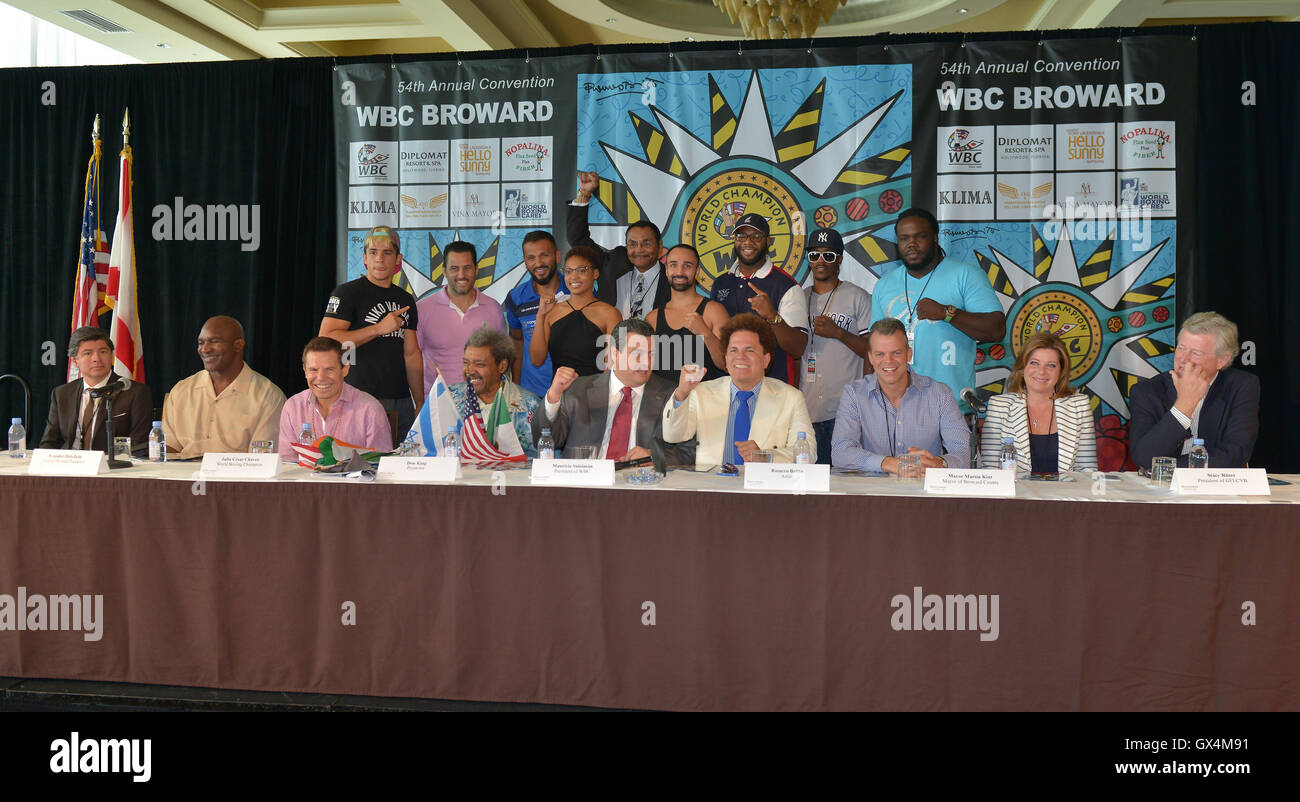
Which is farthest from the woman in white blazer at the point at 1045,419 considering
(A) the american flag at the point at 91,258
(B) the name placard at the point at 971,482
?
(A) the american flag at the point at 91,258

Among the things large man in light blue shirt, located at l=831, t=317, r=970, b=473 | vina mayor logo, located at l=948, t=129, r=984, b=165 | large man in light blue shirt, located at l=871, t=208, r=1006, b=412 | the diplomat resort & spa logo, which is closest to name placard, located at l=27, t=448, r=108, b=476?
large man in light blue shirt, located at l=831, t=317, r=970, b=473

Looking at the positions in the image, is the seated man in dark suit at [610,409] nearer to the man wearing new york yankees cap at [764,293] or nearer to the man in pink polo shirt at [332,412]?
the man in pink polo shirt at [332,412]

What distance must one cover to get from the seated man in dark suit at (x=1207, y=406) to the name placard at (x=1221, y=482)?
64 cm

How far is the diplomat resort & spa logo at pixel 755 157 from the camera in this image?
4191mm

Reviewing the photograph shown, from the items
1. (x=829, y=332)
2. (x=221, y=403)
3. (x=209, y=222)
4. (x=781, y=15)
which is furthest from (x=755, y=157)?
(x=209, y=222)

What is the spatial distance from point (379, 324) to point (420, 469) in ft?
6.96

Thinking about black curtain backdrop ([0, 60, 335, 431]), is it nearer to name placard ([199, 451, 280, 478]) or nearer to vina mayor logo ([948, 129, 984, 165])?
name placard ([199, 451, 280, 478])

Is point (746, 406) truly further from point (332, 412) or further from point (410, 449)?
point (332, 412)

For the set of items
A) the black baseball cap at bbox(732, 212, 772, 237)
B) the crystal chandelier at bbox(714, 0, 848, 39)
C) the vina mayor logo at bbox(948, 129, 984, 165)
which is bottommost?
the black baseball cap at bbox(732, 212, 772, 237)

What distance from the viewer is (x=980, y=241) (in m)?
4.16

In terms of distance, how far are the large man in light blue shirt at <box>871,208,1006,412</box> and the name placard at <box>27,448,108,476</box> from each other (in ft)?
10.5

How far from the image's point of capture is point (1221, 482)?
7.59 feet

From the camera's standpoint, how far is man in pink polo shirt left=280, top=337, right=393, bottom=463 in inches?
130
